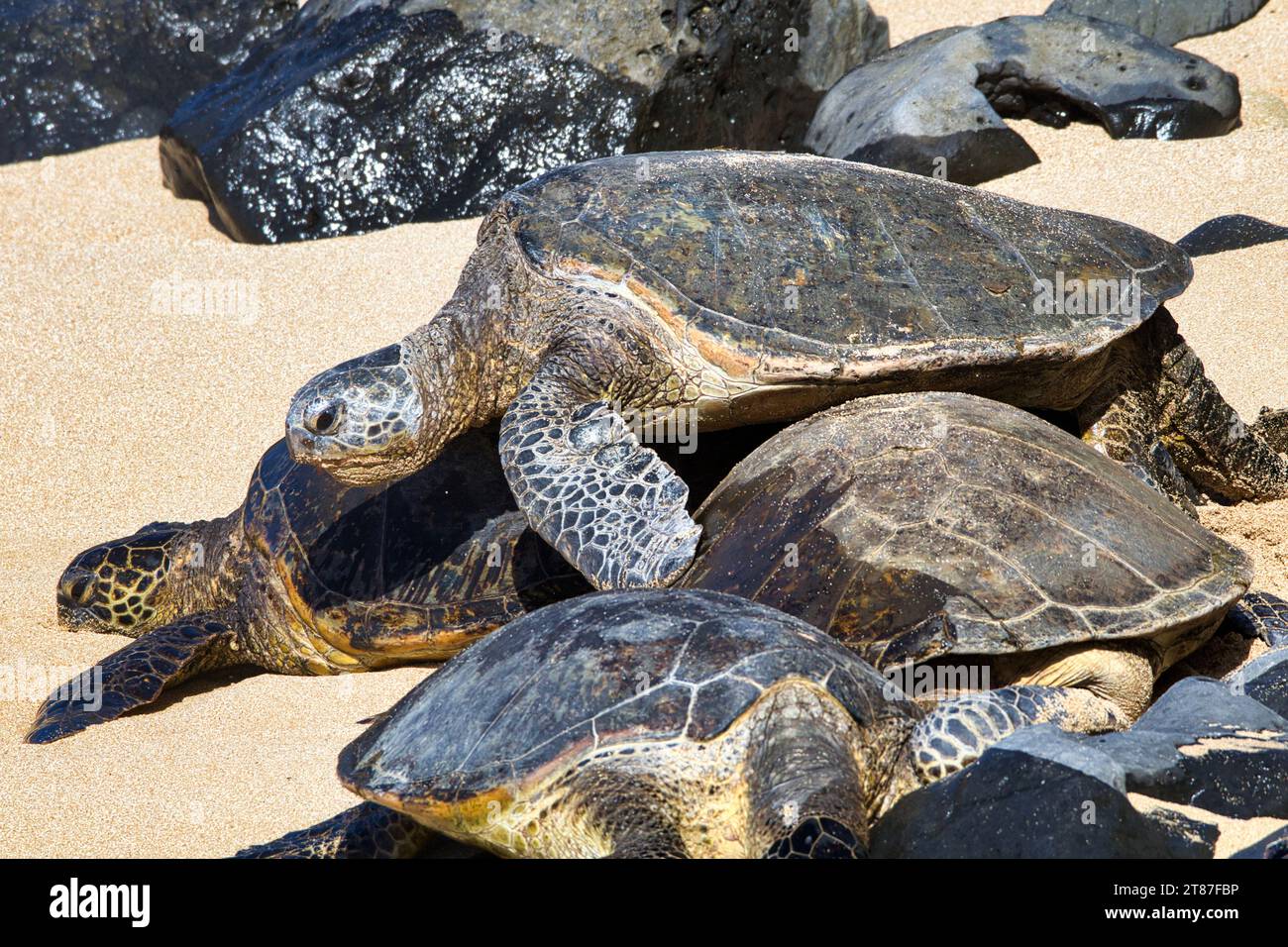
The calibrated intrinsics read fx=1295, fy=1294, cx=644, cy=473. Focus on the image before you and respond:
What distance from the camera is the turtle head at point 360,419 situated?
435 centimetres

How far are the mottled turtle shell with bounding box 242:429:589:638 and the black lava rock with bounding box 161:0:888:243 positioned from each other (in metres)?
3.91

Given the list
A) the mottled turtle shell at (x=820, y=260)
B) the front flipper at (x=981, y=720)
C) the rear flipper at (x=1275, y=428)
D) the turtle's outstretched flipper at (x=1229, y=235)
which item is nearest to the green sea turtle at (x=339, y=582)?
the mottled turtle shell at (x=820, y=260)

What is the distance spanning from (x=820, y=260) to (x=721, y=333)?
48cm

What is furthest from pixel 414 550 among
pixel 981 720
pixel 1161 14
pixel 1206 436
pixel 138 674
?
pixel 1161 14

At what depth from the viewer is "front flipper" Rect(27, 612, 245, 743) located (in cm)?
442

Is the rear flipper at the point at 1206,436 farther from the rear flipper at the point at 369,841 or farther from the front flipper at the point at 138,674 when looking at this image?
the front flipper at the point at 138,674

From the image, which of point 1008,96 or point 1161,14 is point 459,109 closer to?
point 1008,96

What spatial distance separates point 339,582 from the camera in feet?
15.6

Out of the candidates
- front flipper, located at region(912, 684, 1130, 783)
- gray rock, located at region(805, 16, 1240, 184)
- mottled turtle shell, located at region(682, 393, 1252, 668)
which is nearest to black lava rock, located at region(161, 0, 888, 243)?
gray rock, located at region(805, 16, 1240, 184)

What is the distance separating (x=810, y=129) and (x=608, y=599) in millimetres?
6722

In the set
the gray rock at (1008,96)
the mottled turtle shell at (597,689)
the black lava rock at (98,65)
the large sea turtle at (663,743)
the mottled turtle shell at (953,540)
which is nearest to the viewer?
the large sea turtle at (663,743)

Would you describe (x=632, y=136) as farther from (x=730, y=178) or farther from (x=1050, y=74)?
(x=730, y=178)

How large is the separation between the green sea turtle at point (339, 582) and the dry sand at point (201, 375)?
135 mm
